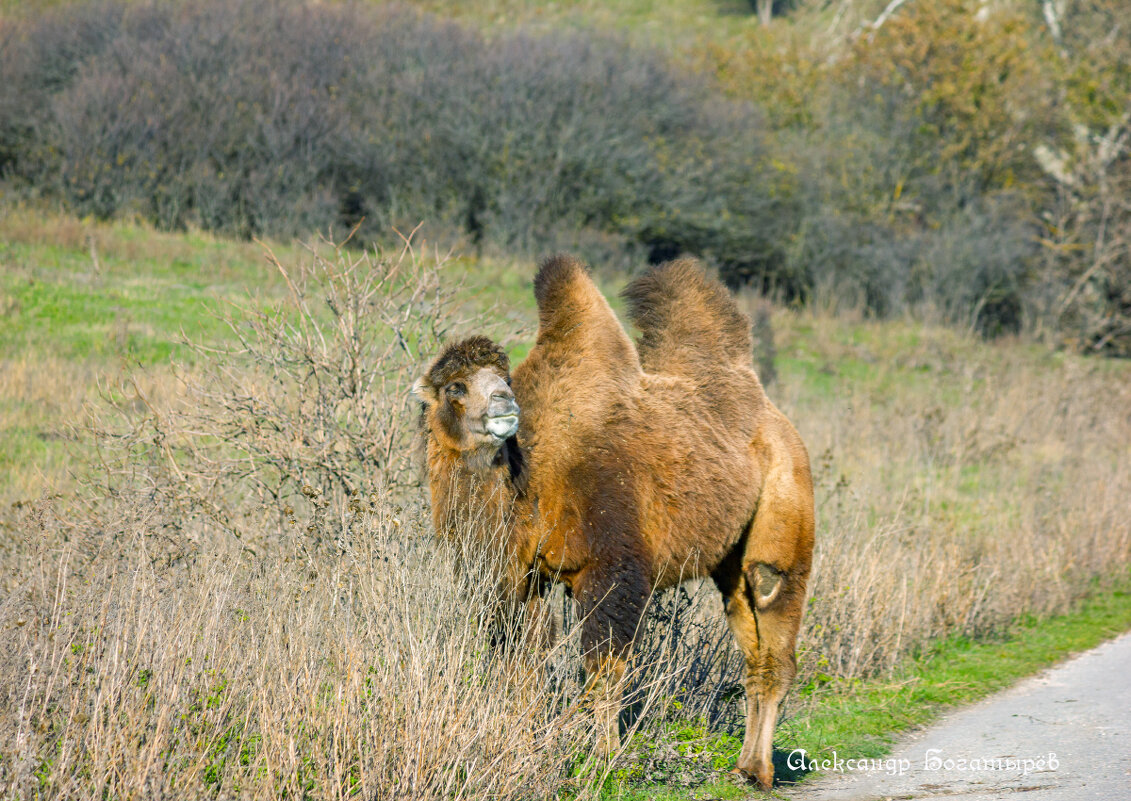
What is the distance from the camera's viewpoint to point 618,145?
31625 mm

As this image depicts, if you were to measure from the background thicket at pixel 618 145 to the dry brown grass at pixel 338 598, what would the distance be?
1502cm

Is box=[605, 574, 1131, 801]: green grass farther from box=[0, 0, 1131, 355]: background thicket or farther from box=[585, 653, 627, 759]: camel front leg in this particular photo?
box=[0, 0, 1131, 355]: background thicket

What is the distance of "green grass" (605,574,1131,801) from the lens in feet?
22.5

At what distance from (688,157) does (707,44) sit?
14.4m

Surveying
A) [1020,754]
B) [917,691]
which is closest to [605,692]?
[1020,754]

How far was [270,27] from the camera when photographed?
3262cm

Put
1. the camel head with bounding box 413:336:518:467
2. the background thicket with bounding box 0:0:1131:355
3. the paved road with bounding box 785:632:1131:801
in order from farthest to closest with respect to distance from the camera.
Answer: the background thicket with bounding box 0:0:1131:355 → the paved road with bounding box 785:632:1131:801 → the camel head with bounding box 413:336:518:467

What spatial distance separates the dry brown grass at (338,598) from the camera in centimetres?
483

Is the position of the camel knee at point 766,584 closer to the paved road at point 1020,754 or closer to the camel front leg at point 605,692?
the paved road at point 1020,754

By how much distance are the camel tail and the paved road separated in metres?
2.79

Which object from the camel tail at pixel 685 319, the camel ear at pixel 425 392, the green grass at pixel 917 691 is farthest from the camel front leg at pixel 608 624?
the camel tail at pixel 685 319

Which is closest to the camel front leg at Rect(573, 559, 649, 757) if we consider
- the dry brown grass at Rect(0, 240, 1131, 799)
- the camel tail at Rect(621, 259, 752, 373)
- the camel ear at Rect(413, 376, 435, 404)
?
the dry brown grass at Rect(0, 240, 1131, 799)

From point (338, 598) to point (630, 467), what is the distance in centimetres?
174

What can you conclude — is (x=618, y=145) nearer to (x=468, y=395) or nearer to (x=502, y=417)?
(x=468, y=395)
